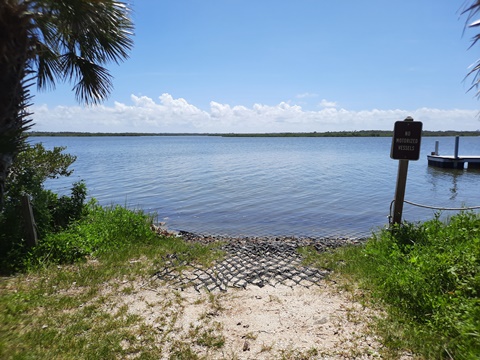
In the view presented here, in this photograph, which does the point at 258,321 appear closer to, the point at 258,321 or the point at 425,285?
the point at 258,321

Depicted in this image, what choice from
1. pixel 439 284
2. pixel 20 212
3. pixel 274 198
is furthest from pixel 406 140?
pixel 274 198

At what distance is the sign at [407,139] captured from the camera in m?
6.49

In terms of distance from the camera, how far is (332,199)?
57.4 feet

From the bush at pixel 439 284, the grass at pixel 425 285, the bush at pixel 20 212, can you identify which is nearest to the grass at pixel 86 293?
the bush at pixel 20 212

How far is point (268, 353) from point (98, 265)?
4040mm

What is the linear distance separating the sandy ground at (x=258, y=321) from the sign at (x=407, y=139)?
10.4 ft

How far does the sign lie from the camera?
649 centimetres

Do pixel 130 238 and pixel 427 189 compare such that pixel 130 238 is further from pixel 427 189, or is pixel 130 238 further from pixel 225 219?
pixel 427 189

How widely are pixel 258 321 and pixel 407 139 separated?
189 inches

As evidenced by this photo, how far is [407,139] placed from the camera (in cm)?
653

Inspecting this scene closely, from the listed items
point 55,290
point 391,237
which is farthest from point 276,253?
point 55,290

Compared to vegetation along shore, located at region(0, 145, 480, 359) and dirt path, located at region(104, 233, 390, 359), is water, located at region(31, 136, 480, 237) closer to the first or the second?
vegetation along shore, located at region(0, 145, 480, 359)

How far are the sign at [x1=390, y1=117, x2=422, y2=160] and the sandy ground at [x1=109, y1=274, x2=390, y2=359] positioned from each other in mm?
3160

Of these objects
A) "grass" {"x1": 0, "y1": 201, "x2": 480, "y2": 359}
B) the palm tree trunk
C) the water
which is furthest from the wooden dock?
the palm tree trunk
